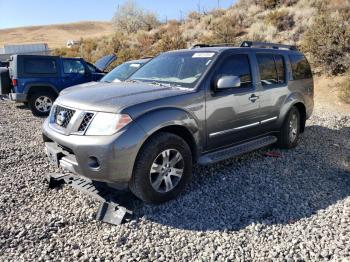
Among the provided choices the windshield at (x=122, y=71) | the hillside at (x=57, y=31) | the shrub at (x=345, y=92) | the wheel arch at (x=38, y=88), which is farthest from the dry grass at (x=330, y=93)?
the hillside at (x=57, y=31)

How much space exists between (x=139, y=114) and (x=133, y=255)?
4.72ft

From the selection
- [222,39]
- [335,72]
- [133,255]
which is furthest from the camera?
[222,39]

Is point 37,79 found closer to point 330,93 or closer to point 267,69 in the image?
point 267,69

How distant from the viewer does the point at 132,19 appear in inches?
1421

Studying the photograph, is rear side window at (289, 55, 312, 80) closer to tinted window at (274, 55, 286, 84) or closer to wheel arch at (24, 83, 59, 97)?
tinted window at (274, 55, 286, 84)

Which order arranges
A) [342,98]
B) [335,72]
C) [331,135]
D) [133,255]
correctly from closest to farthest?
[133,255], [331,135], [342,98], [335,72]

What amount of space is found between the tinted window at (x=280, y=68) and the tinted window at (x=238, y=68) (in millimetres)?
976

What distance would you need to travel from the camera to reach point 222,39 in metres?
18.7

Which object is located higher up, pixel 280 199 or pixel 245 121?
pixel 245 121

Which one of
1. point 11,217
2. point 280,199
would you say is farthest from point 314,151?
point 11,217

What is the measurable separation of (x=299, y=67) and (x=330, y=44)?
775cm

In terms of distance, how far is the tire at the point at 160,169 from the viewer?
3826mm

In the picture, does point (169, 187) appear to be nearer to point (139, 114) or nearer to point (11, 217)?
point (139, 114)

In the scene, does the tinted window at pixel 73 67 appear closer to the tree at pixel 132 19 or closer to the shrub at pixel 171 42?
the shrub at pixel 171 42
